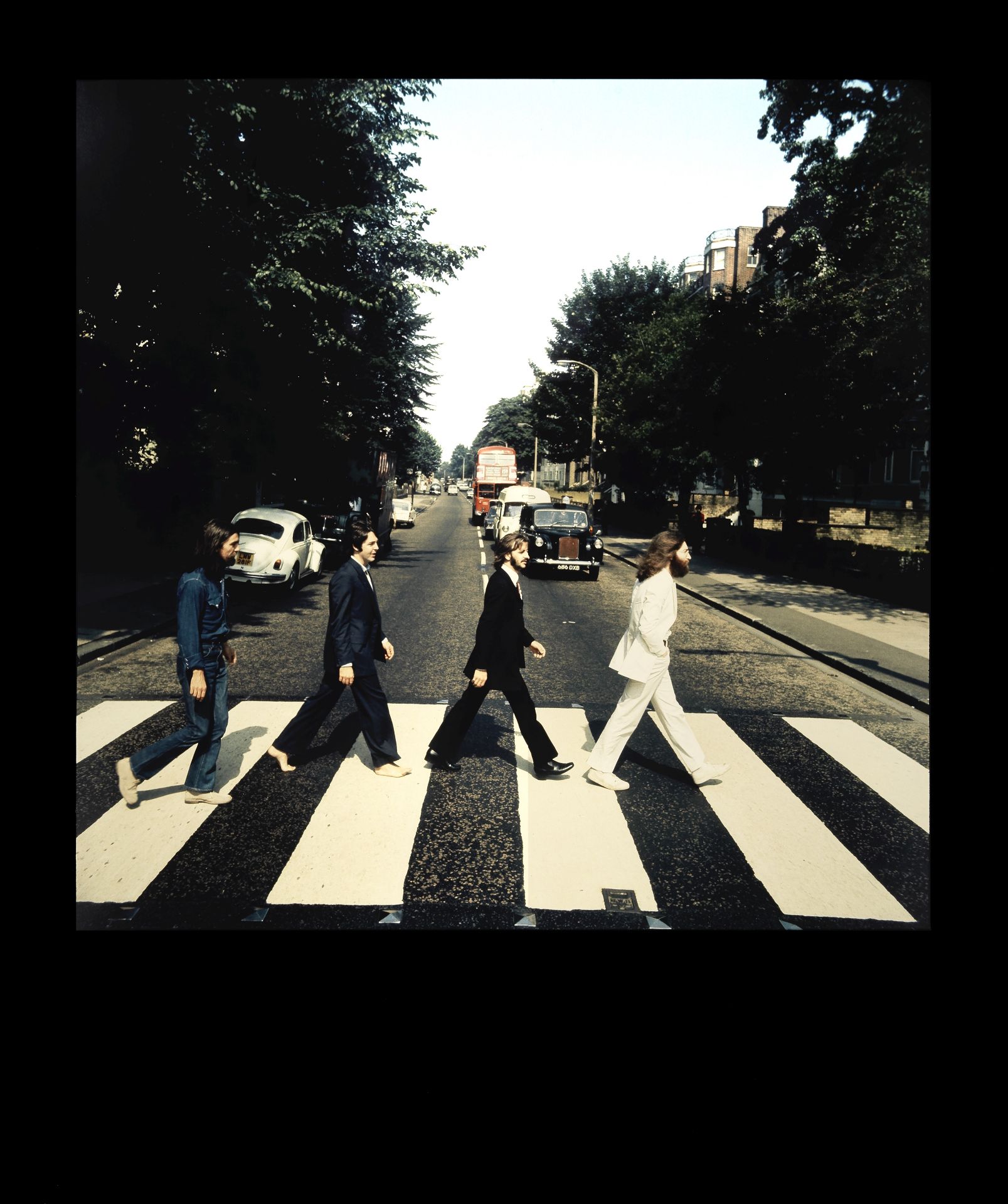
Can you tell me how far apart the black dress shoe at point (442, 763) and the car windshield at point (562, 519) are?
53.0 ft

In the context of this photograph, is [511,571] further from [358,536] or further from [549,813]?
[549,813]

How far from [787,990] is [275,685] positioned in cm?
696

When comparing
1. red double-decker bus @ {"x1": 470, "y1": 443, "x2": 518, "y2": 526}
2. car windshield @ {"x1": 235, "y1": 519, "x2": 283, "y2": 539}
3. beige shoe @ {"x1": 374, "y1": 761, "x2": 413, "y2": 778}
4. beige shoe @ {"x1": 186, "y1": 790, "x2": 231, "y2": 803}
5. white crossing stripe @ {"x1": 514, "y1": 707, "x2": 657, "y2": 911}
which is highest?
red double-decker bus @ {"x1": 470, "y1": 443, "x2": 518, "y2": 526}

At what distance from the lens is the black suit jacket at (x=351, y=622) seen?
259 inches

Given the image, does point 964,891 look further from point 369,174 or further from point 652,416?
point 652,416

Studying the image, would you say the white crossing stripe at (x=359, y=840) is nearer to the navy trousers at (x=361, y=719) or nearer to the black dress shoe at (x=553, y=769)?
the navy trousers at (x=361, y=719)

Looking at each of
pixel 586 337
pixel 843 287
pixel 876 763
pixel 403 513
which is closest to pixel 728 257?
pixel 586 337

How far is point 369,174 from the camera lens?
76.8 feet

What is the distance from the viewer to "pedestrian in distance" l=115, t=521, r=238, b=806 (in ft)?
19.7

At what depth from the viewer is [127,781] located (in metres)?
6.19

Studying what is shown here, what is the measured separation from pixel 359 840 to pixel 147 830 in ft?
4.41

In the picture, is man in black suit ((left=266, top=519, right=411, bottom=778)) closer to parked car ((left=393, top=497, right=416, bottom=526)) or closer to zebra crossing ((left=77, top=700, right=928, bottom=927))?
zebra crossing ((left=77, top=700, right=928, bottom=927))

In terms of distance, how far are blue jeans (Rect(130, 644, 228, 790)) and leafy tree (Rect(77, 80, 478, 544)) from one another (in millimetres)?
8678

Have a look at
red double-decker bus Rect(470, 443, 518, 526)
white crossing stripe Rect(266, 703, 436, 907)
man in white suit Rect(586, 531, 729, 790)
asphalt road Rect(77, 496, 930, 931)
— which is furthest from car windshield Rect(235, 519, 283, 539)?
red double-decker bus Rect(470, 443, 518, 526)
